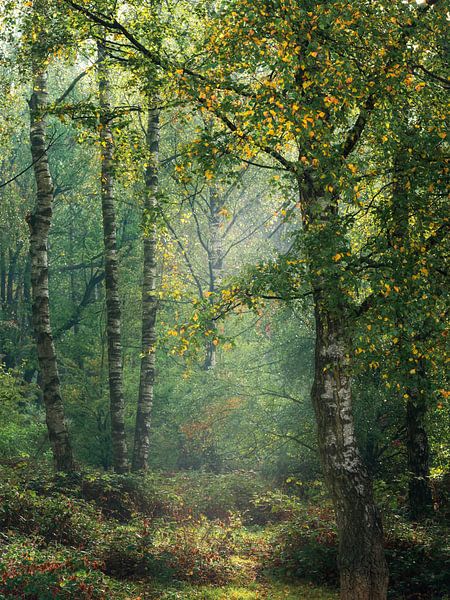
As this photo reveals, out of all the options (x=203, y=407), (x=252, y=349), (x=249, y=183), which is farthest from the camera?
(x=249, y=183)

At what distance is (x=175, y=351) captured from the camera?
30.4ft

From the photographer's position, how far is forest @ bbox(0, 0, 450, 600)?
7.88 meters

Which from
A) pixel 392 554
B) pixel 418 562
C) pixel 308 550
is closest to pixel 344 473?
pixel 392 554

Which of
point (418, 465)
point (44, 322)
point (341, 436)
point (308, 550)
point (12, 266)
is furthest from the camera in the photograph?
point (12, 266)

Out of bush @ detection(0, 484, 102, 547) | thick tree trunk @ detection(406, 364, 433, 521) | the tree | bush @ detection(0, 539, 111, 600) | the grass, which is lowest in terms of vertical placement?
the grass

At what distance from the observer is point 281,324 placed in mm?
17078

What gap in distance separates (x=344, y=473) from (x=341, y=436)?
0.44 m

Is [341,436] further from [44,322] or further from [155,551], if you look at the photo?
[44,322]

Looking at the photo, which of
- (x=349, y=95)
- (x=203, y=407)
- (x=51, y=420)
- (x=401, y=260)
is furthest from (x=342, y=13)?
(x=203, y=407)

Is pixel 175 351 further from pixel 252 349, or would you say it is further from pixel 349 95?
pixel 252 349

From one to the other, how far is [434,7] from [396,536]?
7.07 m

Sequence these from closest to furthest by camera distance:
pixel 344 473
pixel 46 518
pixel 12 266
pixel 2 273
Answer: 1. pixel 344 473
2. pixel 46 518
3. pixel 12 266
4. pixel 2 273

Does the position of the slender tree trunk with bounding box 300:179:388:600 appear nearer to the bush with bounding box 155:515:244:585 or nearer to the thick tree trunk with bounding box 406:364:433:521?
the bush with bounding box 155:515:244:585

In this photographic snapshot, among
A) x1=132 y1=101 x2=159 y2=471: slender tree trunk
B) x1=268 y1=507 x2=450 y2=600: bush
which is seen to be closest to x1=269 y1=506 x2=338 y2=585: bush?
x1=268 y1=507 x2=450 y2=600: bush
